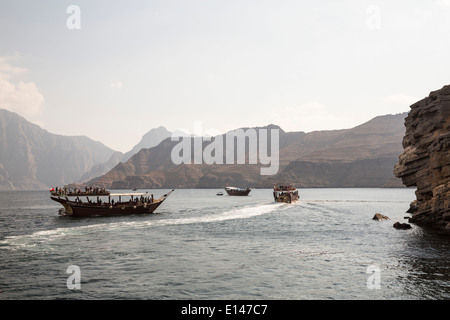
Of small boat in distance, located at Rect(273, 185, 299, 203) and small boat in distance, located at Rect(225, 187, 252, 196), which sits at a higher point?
small boat in distance, located at Rect(273, 185, 299, 203)

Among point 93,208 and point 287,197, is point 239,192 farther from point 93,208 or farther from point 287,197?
point 93,208

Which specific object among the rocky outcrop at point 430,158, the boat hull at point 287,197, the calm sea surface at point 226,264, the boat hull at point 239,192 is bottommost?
the boat hull at point 239,192

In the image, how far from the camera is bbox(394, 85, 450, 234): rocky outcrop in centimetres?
3978

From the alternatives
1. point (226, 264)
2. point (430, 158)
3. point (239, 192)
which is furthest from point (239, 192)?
point (226, 264)

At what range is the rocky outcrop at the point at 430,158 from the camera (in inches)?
1566

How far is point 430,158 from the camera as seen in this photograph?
42.6 m

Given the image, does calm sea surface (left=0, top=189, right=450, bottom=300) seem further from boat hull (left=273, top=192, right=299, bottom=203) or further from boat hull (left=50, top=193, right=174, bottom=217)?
boat hull (left=273, top=192, right=299, bottom=203)

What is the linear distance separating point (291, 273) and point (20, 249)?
85.9 feet

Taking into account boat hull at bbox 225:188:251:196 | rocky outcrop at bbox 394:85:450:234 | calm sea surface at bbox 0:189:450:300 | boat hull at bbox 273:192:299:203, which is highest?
rocky outcrop at bbox 394:85:450:234

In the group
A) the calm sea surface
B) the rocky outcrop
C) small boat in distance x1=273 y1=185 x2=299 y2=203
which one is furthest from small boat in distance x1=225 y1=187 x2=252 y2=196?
the calm sea surface

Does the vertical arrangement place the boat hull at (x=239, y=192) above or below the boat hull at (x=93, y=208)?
below

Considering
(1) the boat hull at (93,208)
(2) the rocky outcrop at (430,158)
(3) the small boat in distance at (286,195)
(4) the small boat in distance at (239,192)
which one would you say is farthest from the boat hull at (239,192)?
(2) the rocky outcrop at (430,158)

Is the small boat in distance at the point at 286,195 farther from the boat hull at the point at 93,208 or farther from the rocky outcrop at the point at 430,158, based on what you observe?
the rocky outcrop at the point at 430,158
